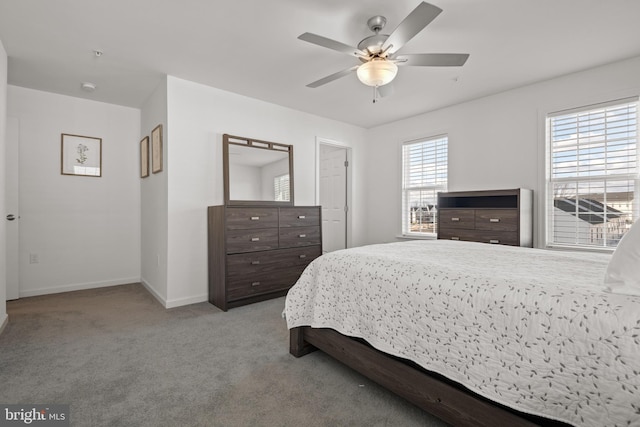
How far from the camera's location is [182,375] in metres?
1.90

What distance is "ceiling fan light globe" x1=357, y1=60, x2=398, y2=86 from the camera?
2266mm

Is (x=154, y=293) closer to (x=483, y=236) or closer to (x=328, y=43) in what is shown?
(x=328, y=43)

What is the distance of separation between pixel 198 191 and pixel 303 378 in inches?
96.3

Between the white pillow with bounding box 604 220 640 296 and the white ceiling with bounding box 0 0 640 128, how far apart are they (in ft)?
6.08

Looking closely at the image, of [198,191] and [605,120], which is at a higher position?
[605,120]

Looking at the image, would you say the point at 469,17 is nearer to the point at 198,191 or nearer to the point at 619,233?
the point at 619,233

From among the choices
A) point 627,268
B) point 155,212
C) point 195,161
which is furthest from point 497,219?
point 155,212

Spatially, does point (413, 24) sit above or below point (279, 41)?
below

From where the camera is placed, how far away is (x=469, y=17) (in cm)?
226

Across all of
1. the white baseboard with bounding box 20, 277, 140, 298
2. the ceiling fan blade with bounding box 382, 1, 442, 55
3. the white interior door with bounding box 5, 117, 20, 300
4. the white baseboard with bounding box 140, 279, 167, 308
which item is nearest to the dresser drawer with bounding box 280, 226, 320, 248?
the white baseboard with bounding box 140, 279, 167, 308

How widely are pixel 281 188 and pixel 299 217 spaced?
0.54m

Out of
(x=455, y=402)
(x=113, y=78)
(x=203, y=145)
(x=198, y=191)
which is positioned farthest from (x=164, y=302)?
(x=455, y=402)

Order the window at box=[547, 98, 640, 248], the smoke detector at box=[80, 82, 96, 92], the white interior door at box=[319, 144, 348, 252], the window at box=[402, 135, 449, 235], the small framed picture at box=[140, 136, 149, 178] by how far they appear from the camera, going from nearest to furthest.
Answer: the window at box=[547, 98, 640, 248] < the smoke detector at box=[80, 82, 96, 92] < the small framed picture at box=[140, 136, 149, 178] < the window at box=[402, 135, 449, 235] < the white interior door at box=[319, 144, 348, 252]

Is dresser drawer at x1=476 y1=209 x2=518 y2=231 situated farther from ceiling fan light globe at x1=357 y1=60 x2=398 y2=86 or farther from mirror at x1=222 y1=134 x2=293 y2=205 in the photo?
mirror at x1=222 y1=134 x2=293 y2=205
